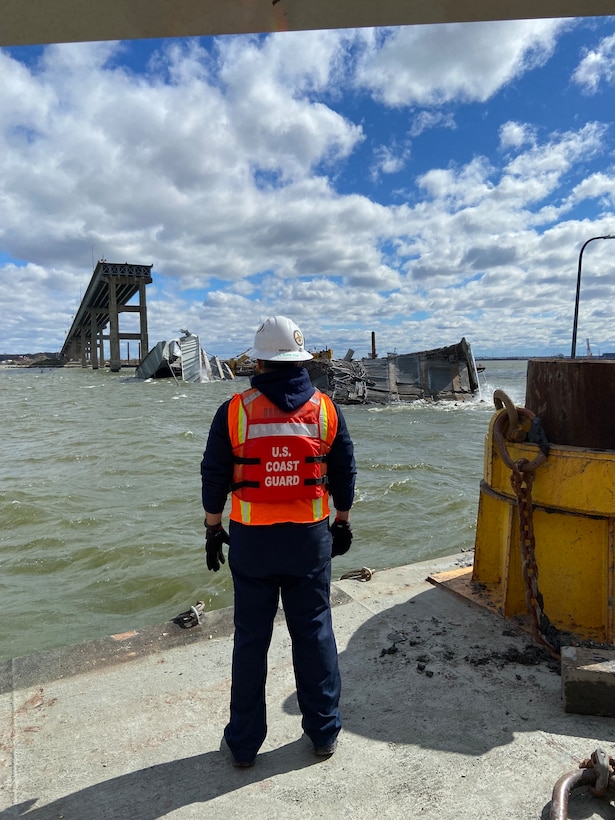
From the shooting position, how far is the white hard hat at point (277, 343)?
2.48 metres

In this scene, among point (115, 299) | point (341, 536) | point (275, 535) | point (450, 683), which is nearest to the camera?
point (275, 535)

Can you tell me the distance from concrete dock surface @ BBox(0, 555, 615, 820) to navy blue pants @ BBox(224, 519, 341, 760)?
162 mm

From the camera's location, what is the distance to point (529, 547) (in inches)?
124

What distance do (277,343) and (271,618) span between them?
1186 mm

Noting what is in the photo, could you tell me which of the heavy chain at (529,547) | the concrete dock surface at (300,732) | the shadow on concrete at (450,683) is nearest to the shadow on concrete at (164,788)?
the concrete dock surface at (300,732)

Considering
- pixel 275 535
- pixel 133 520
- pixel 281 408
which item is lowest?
pixel 133 520

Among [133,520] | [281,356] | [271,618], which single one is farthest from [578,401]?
[133,520]

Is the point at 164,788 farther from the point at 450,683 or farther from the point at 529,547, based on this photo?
the point at 529,547

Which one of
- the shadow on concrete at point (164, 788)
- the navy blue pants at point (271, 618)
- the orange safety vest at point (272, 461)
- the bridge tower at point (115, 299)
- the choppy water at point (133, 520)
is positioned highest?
the bridge tower at point (115, 299)

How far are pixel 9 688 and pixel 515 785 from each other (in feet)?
8.25

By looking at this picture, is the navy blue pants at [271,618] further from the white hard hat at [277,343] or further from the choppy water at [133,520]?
the choppy water at [133,520]

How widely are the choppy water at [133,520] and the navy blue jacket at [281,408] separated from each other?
3401 millimetres

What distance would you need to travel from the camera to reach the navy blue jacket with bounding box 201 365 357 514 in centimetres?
245

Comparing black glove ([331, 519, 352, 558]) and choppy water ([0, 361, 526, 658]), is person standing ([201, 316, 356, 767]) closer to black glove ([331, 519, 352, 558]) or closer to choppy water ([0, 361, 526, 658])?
black glove ([331, 519, 352, 558])
